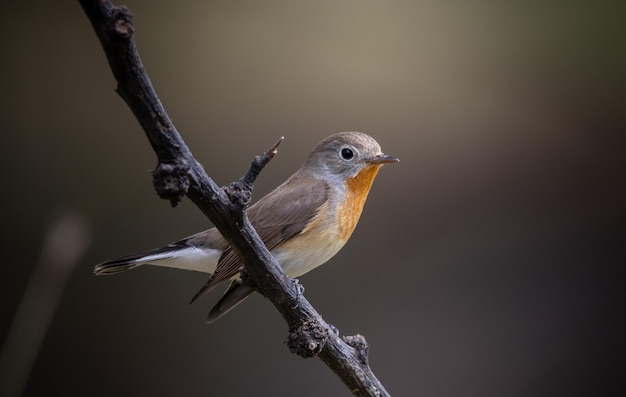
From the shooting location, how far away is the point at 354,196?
328 centimetres

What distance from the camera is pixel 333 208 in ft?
10.4

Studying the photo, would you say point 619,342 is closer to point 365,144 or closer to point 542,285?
point 542,285

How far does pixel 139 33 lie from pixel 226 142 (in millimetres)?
A: 894

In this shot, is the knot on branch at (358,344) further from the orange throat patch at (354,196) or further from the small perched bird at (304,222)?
the orange throat patch at (354,196)

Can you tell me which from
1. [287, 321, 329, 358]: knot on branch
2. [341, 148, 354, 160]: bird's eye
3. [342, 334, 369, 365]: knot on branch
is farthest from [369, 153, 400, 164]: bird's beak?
[287, 321, 329, 358]: knot on branch

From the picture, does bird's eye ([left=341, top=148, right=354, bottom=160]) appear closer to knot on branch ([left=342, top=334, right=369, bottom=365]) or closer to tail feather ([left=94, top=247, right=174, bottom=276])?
tail feather ([left=94, top=247, right=174, bottom=276])

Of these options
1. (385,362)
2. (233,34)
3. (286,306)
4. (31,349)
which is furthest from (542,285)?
(31,349)

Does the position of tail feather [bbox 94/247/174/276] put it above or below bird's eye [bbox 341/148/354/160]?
below

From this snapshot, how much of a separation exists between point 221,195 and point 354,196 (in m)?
1.60

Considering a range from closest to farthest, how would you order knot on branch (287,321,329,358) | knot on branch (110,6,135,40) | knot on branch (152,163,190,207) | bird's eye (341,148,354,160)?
knot on branch (110,6,135,40) → knot on branch (152,163,190,207) → knot on branch (287,321,329,358) → bird's eye (341,148,354,160)

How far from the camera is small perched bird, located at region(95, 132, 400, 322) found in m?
3.04

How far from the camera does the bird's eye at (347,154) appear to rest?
10.9 ft

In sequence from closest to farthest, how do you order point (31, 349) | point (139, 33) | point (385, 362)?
point (31, 349)
point (139, 33)
point (385, 362)

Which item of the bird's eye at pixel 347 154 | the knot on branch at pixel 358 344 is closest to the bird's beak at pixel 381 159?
the bird's eye at pixel 347 154
